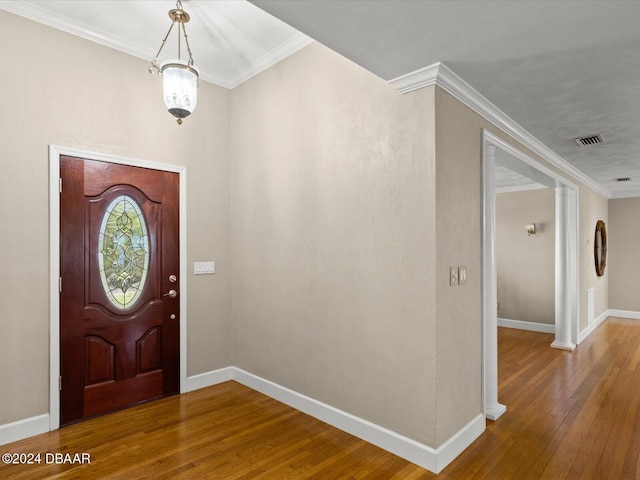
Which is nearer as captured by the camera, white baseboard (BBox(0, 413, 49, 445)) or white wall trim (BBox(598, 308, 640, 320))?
white baseboard (BBox(0, 413, 49, 445))

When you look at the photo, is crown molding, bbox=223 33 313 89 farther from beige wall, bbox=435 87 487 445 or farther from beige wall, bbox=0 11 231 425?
beige wall, bbox=435 87 487 445

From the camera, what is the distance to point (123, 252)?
10.7ft

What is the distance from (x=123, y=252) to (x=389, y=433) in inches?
101

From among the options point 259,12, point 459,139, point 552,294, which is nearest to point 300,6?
point 259,12

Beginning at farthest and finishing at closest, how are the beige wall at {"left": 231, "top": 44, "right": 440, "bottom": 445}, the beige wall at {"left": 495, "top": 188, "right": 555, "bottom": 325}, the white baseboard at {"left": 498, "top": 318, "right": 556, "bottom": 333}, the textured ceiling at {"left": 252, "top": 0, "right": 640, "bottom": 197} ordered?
the beige wall at {"left": 495, "top": 188, "right": 555, "bottom": 325} < the white baseboard at {"left": 498, "top": 318, "right": 556, "bottom": 333} < the beige wall at {"left": 231, "top": 44, "right": 440, "bottom": 445} < the textured ceiling at {"left": 252, "top": 0, "right": 640, "bottom": 197}

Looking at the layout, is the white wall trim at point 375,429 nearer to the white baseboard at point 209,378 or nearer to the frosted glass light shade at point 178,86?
the white baseboard at point 209,378

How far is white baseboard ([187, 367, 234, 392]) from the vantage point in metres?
3.66

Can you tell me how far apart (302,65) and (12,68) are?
2.15m

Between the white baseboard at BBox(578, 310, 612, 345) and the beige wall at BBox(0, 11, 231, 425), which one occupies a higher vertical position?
the beige wall at BBox(0, 11, 231, 425)

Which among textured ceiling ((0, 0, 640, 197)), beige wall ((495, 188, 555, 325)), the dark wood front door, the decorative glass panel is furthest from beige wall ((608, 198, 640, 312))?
the decorative glass panel

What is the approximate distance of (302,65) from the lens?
3.27 meters

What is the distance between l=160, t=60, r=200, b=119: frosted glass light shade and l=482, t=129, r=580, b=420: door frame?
2.23 metres

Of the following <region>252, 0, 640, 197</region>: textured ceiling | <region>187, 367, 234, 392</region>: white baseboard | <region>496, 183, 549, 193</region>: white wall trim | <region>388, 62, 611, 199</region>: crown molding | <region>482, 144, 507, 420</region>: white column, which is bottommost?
<region>187, 367, 234, 392</region>: white baseboard

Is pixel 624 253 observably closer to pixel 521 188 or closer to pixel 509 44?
pixel 521 188
